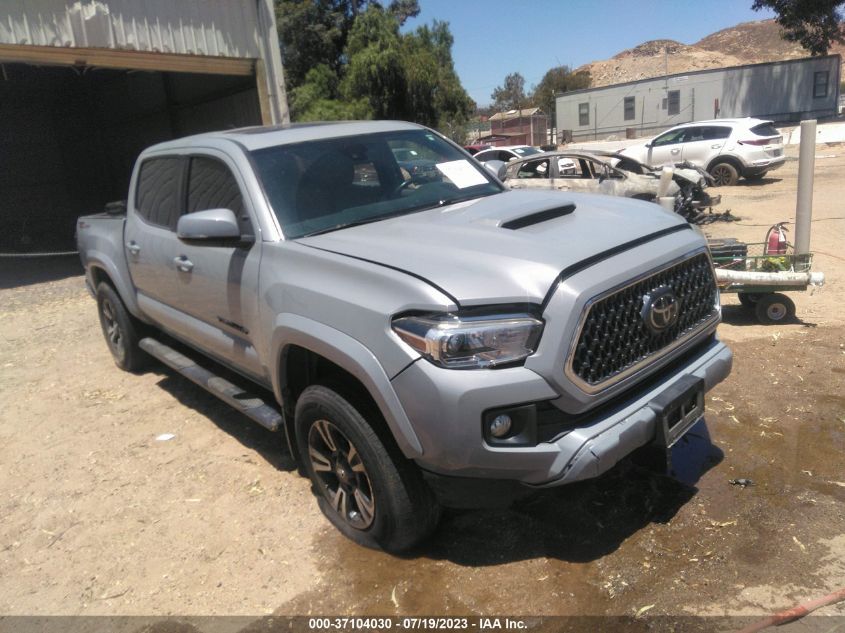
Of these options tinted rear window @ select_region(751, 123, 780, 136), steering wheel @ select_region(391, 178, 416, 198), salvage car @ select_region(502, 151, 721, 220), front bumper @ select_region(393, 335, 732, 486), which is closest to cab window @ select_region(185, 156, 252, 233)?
steering wheel @ select_region(391, 178, 416, 198)

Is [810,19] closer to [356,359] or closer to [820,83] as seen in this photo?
[820,83]

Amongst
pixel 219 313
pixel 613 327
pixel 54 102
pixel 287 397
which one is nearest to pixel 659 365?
pixel 613 327

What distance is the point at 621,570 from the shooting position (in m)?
2.90

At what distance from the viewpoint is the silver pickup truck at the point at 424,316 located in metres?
2.48

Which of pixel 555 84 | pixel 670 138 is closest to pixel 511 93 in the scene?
pixel 555 84

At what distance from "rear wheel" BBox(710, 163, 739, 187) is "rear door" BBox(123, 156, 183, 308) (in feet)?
51.8

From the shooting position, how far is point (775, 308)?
Result: 6008mm

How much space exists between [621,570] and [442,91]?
26.7 m

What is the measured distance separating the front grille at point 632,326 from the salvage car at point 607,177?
8765 mm

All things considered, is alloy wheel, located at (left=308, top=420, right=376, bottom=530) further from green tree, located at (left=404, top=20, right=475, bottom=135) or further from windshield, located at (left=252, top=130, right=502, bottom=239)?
green tree, located at (left=404, top=20, right=475, bottom=135)

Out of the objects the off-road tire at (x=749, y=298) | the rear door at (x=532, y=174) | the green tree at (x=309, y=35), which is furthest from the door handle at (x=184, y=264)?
the green tree at (x=309, y=35)

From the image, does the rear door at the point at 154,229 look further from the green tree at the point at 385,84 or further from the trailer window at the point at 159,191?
the green tree at the point at 385,84

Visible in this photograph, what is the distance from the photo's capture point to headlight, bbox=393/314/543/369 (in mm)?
2451

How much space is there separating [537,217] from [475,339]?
37.4 inches
